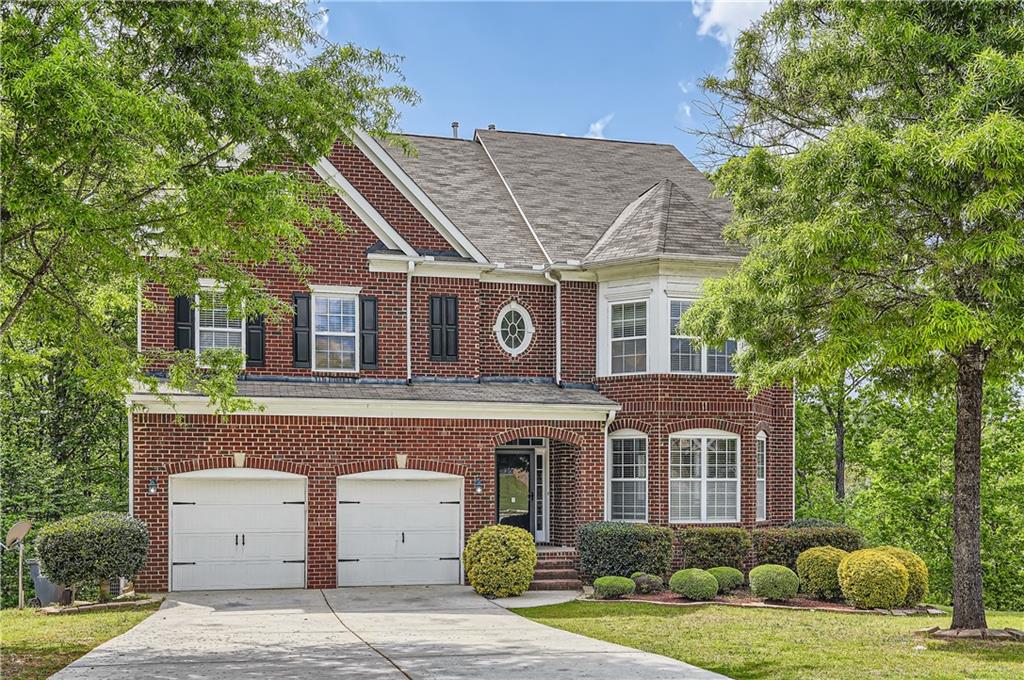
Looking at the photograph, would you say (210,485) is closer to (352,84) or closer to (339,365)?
(339,365)

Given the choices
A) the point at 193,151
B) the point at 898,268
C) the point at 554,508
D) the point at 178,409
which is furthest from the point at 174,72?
the point at 554,508

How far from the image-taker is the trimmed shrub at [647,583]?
21.0 meters

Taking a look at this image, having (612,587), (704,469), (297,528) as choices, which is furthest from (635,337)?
(297,528)

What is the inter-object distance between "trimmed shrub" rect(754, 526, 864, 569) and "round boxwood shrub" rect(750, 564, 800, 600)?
6.40 feet

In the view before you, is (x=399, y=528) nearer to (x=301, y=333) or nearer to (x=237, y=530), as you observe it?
(x=237, y=530)

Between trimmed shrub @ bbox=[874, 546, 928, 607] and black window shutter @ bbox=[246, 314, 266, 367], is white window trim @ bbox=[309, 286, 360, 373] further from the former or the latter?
trimmed shrub @ bbox=[874, 546, 928, 607]

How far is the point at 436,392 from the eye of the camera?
73.7 ft

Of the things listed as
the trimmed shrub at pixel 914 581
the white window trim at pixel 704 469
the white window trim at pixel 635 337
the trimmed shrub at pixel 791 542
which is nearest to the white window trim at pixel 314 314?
the white window trim at pixel 635 337

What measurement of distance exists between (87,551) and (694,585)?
10458 millimetres

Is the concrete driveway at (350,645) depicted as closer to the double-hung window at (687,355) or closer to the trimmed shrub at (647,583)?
the trimmed shrub at (647,583)

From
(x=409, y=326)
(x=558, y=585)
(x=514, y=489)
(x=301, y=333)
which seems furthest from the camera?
(x=514, y=489)

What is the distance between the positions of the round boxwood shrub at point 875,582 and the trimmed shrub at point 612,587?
3803 millimetres


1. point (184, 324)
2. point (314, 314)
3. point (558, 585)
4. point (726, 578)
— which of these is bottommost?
point (558, 585)

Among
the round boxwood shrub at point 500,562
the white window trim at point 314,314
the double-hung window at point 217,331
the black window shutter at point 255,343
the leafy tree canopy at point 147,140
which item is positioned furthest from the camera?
the white window trim at point 314,314
